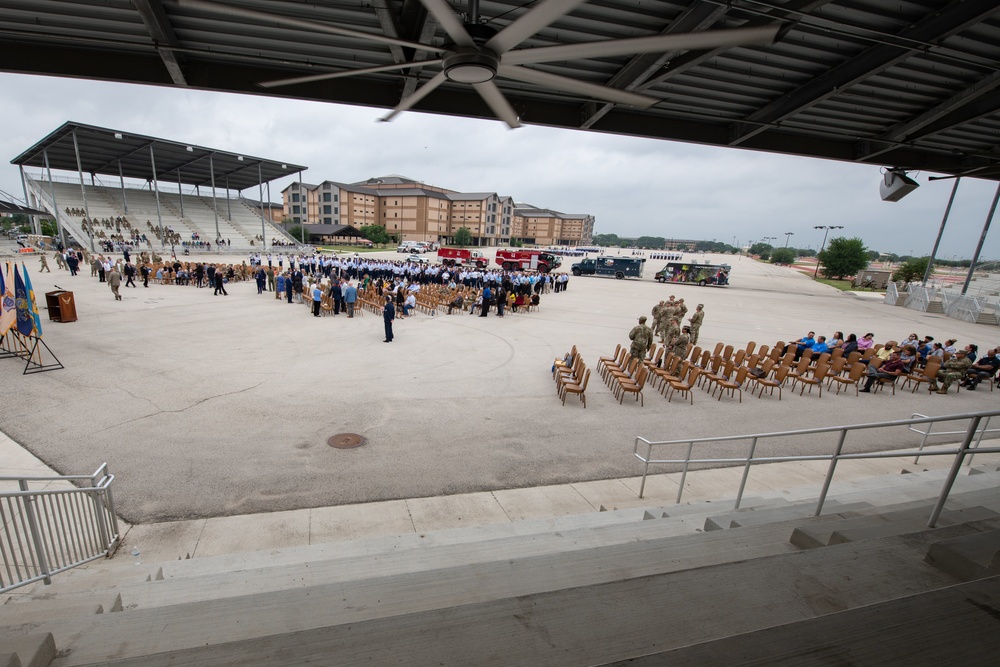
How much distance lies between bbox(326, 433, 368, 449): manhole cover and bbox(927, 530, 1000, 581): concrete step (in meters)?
6.88

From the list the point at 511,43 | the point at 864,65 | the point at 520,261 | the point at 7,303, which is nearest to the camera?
the point at 511,43

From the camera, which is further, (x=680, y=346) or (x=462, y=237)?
(x=462, y=237)

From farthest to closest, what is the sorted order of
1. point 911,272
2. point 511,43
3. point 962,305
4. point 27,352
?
1. point 911,272
2. point 962,305
3. point 27,352
4. point 511,43

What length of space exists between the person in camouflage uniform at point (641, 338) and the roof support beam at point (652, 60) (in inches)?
200

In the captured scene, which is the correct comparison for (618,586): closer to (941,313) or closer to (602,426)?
(602,426)

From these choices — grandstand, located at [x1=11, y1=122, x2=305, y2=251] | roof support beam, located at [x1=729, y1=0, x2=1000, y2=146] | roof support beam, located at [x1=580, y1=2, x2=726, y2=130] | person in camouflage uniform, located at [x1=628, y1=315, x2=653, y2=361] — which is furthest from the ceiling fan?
grandstand, located at [x1=11, y1=122, x2=305, y2=251]

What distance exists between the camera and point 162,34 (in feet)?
18.5

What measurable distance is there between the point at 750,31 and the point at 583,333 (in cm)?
1369

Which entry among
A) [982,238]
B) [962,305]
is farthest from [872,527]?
[982,238]

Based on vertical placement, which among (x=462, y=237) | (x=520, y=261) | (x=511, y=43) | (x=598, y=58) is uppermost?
(x=598, y=58)

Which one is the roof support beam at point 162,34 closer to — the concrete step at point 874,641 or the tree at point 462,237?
the concrete step at point 874,641

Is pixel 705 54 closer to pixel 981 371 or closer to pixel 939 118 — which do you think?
pixel 939 118

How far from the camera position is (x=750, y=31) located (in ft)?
11.6

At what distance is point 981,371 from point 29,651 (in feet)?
63.6
